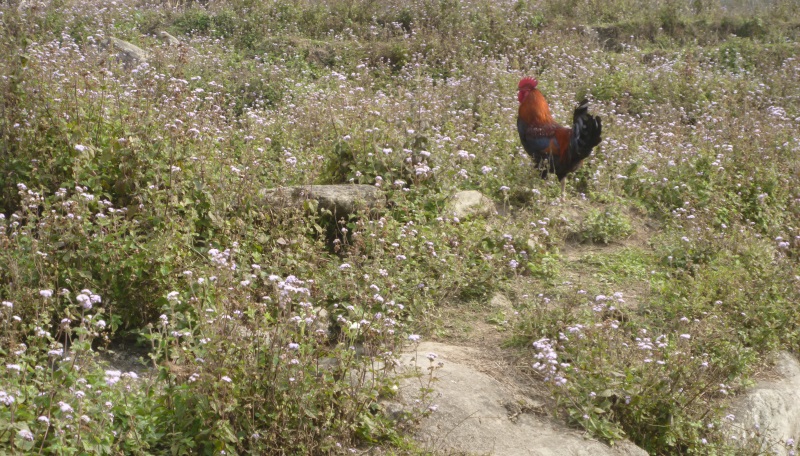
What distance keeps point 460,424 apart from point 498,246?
7.86 ft

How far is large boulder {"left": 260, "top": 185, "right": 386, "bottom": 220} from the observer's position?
639 cm

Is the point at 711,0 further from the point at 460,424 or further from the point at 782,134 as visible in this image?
the point at 460,424

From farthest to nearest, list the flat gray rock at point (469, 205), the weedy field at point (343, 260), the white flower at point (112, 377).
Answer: the flat gray rock at point (469, 205) → the weedy field at point (343, 260) → the white flower at point (112, 377)

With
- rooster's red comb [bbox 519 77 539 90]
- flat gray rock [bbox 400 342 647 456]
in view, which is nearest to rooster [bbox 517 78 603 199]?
rooster's red comb [bbox 519 77 539 90]

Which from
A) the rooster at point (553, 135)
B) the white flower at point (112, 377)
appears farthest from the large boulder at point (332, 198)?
the white flower at point (112, 377)

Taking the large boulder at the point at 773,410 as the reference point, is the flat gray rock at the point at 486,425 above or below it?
above

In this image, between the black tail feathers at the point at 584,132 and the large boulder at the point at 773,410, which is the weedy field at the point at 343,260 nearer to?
the large boulder at the point at 773,410

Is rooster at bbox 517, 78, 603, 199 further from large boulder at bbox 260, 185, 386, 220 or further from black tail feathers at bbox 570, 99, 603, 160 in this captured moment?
large boulder at bbox 260, 185, 386, 220

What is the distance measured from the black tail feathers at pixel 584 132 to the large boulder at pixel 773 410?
105 inches

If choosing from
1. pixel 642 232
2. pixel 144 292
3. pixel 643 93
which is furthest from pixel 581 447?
pixel 643 93

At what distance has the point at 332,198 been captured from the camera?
22.0 feet

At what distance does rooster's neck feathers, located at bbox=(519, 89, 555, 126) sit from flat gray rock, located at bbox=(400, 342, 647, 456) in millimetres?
3881

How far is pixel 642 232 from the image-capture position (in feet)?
26.8

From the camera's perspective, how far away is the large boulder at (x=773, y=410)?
557cm
